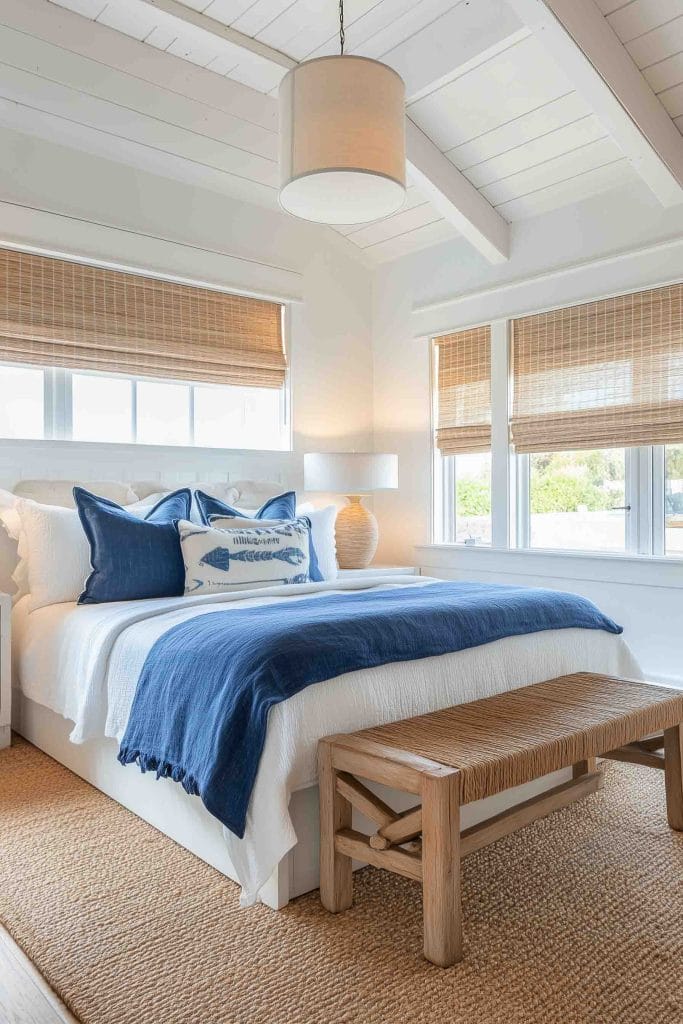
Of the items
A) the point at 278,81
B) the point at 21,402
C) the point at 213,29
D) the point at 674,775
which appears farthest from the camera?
the point at 21,402

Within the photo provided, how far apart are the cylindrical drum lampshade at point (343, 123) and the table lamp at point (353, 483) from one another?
6.35ft

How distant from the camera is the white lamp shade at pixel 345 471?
4.24 meters

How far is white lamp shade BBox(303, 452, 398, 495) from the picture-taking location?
13.9 ft

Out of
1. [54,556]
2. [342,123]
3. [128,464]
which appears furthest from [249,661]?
[128,464]

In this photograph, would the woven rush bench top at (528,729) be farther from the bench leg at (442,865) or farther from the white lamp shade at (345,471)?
the white lamp shade at (345,471)

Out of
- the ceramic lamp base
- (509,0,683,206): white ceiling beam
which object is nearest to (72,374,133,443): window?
the ceramic lamp base

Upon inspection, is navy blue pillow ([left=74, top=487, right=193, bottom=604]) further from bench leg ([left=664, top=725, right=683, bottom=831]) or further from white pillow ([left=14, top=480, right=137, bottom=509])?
bench leg ([left=664, top=725, right=683, bottom=831])

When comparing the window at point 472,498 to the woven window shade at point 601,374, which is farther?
the window at point 472,498

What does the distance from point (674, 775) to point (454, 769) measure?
967mm

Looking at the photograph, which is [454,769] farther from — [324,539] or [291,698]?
[324,539]

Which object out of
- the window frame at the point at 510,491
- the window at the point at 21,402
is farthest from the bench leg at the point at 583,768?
the window at the point at 21,402

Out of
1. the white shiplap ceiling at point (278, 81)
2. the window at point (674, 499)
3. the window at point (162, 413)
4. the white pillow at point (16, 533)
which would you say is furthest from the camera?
the window at point (162, 413)

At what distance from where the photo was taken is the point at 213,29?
10.3 ft

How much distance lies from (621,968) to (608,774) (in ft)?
3.96
